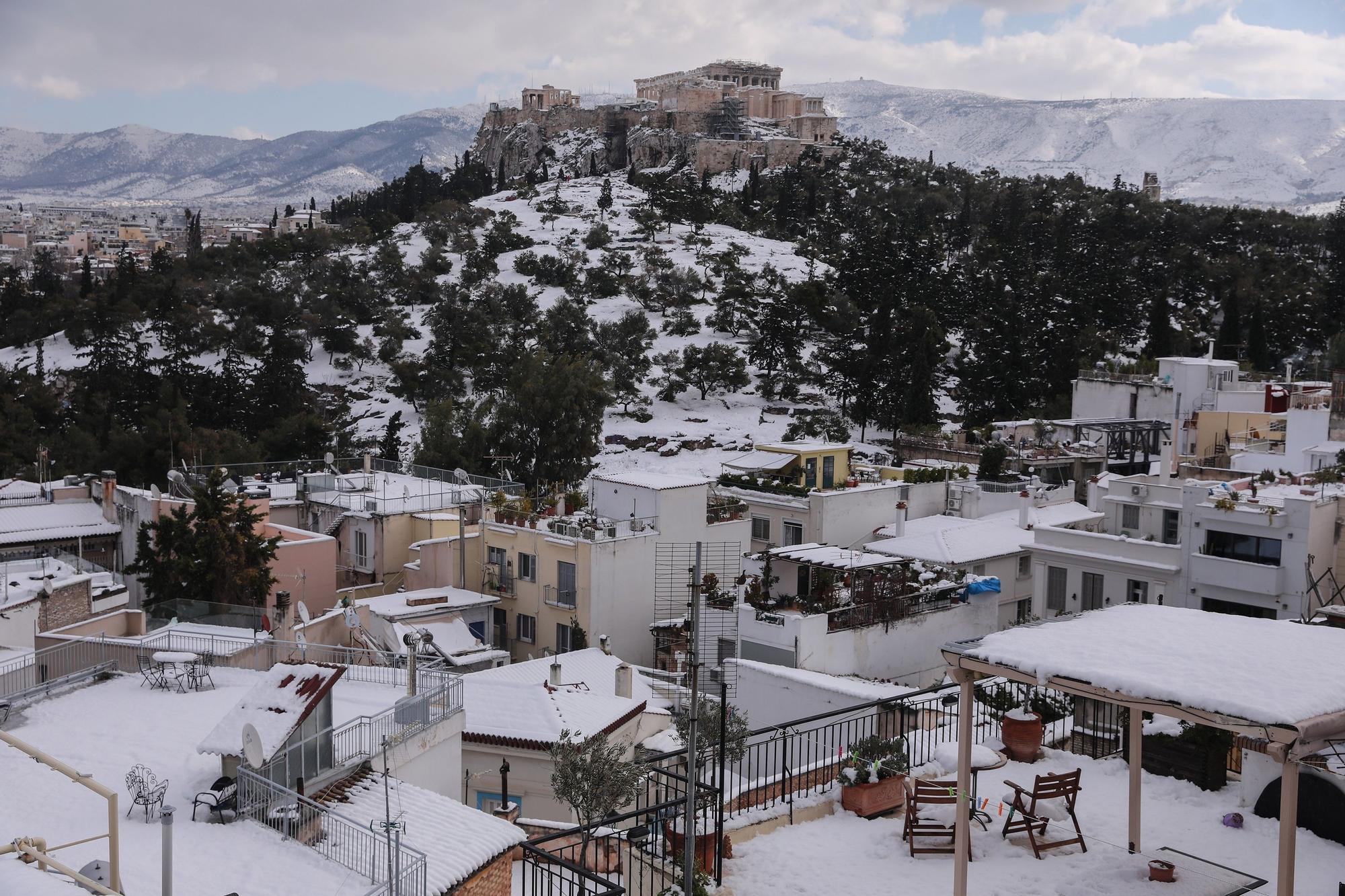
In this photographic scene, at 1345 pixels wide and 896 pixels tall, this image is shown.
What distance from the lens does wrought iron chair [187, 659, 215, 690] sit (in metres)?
10.4

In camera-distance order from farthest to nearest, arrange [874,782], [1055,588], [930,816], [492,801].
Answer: [1055,588], [492,801], [874,782], [930,816]

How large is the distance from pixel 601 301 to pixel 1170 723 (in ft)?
208

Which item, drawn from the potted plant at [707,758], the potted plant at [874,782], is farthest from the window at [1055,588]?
the potted plant at [874,782]

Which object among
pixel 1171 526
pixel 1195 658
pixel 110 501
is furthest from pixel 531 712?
pixel 110 501

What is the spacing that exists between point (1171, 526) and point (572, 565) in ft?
35.7

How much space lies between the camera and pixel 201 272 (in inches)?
2970

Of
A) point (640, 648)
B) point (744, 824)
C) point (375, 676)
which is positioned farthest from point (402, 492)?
point (744, 824)

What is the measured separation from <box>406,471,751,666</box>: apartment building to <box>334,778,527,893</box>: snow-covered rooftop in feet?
38.8

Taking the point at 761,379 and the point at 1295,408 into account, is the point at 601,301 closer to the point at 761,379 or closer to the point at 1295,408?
the point at 761,379

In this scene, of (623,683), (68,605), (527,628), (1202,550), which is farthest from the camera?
(527,628)

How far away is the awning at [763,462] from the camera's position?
27.3 metres

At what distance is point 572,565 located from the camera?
20641mm

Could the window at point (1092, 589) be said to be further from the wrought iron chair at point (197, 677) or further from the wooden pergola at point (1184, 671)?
the wrought iron chair at point (197, 677)

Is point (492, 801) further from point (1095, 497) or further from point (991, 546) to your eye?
point (1095, 497)
